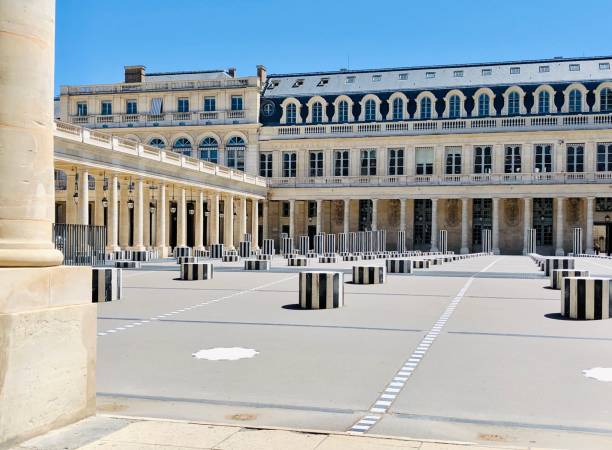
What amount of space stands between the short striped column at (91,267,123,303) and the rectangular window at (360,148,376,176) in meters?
61.8

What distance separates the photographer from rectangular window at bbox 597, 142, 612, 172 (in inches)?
2869

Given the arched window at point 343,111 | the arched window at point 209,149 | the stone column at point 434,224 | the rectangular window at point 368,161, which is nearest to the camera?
the stone column at point 434,224

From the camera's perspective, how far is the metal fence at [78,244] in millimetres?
28297

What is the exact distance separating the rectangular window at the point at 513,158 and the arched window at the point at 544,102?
4184 millimetres

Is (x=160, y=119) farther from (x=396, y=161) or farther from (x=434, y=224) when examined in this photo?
(x=434, y=224)

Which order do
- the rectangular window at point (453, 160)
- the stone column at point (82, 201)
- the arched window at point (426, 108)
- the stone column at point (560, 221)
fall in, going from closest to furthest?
1. the stone column at point (82, 201)
2. the stone column at point (560, 221)
3. the rectangular window at point (453, 160)
4. the arched window at point (426, 108)

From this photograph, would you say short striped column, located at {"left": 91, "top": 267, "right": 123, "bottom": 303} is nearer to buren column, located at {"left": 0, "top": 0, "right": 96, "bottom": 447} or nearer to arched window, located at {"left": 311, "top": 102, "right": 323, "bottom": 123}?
buren column, located at {"left": 0, "top": 0, "right": 96, "bottom": 447}

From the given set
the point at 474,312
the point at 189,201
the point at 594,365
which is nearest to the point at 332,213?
the point at 189,201

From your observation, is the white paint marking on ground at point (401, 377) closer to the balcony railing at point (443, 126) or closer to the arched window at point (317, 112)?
the balcony railing at point (443, 126)

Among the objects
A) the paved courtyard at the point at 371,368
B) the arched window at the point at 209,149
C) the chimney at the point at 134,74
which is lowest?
the paved courtyard at the point at 371,368

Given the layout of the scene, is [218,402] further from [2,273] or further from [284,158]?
[284,158]

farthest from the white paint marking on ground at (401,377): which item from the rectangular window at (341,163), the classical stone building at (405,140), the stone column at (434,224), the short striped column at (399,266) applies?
the rectangular window at (341,163)

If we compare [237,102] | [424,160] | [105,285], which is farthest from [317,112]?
[105,285]

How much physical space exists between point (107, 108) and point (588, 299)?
239 feet
